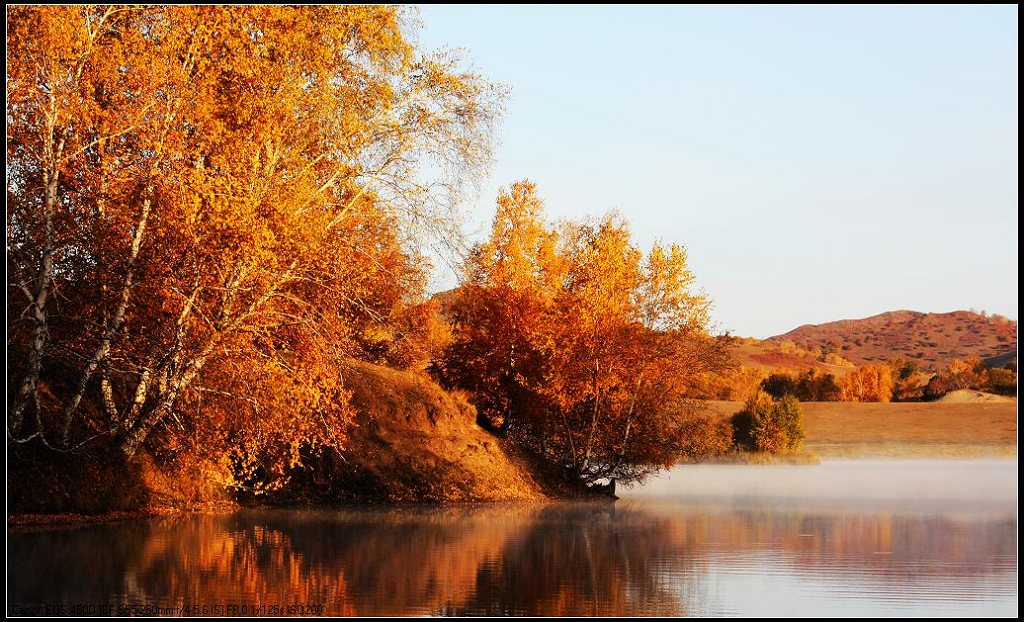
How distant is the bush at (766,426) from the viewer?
62.7m

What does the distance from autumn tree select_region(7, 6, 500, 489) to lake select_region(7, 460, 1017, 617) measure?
271cm

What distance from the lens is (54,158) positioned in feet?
69.7

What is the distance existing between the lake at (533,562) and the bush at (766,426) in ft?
107

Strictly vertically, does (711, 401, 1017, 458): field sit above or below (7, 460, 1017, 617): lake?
above

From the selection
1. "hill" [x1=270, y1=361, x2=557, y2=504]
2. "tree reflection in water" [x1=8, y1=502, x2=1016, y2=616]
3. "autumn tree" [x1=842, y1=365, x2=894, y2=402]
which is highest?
"autumn tree" [x1=842, y1=365, x2=894, y2=402]

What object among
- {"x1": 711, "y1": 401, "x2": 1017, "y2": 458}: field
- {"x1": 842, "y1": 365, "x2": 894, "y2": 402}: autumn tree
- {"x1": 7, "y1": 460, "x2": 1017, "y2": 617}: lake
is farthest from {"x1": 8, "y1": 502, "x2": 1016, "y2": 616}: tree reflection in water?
{"x1": 842, "y1": 365, "x2": 894, "y2": 402}: autumn tree

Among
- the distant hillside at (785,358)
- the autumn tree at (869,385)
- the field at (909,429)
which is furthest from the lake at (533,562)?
the distant hillside at (785,358)

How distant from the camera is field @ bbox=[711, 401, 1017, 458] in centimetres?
6975

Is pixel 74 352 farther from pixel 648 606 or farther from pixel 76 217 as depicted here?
pixel 648 606

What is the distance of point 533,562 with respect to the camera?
55.5 ft

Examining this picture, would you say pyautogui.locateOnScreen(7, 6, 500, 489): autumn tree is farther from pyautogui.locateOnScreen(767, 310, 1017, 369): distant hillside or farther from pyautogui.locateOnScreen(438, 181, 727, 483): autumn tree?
pyautogui.locateOnScreen(767, 310, 1017, 369): distant hillside

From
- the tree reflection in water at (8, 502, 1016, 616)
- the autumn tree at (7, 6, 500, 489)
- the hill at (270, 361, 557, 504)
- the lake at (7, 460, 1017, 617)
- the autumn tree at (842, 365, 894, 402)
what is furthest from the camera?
the autumn tree at (842, 365, 894, 402)

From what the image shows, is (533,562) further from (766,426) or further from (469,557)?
(766,426)

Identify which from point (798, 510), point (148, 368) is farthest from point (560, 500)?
point (148, 368)
